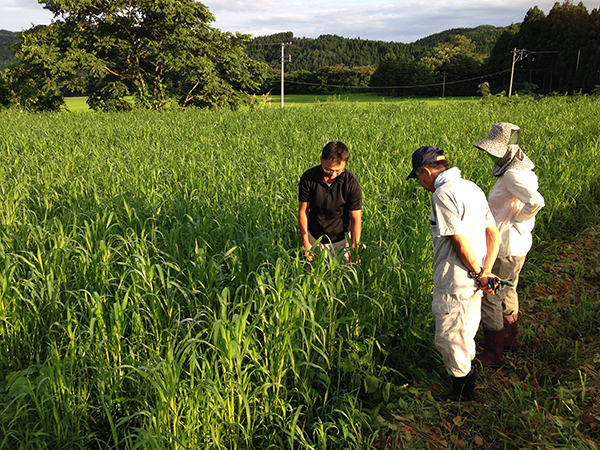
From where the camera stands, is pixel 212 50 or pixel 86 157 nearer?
pixel 86 157

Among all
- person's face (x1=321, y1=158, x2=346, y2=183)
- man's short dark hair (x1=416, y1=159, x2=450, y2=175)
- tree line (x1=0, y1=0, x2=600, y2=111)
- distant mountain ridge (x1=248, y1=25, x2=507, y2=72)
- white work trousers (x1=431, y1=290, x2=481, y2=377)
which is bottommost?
white work trousers (x1=431, y1=290, x2=481, y2=377)

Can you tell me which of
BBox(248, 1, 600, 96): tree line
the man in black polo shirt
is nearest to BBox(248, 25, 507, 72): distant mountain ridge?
BBox(248, 1, 600, 96): tree line

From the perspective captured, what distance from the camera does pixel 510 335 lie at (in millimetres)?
3334

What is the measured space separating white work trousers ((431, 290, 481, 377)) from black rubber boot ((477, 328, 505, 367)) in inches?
23.7

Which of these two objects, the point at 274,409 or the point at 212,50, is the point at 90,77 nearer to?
the point at 212,50

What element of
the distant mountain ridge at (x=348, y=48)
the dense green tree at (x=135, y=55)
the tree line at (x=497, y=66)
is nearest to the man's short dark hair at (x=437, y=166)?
the dense green tree at (x=135, y=55)

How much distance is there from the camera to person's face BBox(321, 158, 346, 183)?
3.14m

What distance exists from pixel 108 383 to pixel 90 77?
2805cm

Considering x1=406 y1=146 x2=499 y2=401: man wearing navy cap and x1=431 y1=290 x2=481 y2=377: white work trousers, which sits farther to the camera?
x1=431 y1=290 x2=481 y2=377: white work trousers

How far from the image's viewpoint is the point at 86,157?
788cm

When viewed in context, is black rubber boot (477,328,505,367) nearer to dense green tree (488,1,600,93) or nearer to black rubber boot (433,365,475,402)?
black rubber boot (433,365,475,402)

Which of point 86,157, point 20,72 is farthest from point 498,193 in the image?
point 20,72

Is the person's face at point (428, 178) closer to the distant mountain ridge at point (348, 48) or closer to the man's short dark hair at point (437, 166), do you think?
the man's short dark hair at point (437, 166)

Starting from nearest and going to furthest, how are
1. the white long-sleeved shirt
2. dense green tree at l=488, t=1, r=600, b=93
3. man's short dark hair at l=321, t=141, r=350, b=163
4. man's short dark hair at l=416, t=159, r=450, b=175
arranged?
man's short dark hair at l=416, t=159, r=450, b=175 → the white long-sleeved shirt → man's short dark hair at l=321, t=141, r=350, b=163 → dense green tree at l=488, t=1, r=600, b=93
